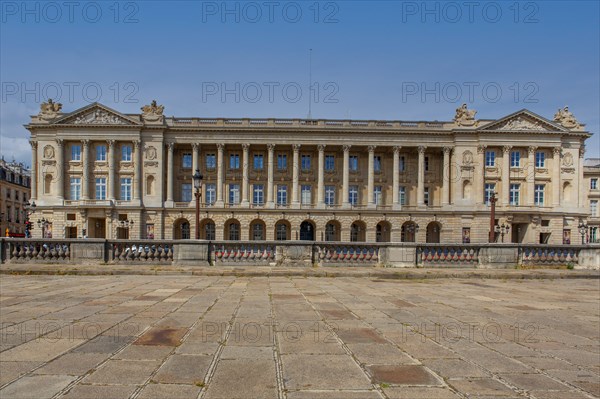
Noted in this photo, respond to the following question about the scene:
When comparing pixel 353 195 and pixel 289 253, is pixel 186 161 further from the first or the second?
pixel 289 253

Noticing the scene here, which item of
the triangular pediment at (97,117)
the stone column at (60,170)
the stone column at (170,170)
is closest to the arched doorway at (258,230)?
the stone column at (170,170)

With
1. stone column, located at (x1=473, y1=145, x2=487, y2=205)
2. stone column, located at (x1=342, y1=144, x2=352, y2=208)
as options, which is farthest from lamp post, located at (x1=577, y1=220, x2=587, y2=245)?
stone column, located at (x1=342, y1=144, x2=352, y2=208)

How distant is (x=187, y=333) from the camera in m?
5.96

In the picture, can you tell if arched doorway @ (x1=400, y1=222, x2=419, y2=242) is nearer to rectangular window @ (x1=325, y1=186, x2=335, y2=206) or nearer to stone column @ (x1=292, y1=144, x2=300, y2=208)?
rectangular window @ (x1=325, y1=186, x2=335, y2=206)

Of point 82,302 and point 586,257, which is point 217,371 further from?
point 586,257

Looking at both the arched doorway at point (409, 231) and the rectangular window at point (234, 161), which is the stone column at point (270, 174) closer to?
the rectangular window at point (234, 161)

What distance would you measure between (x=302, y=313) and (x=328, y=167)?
48.0 m

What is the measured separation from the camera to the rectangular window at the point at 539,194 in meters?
52.1

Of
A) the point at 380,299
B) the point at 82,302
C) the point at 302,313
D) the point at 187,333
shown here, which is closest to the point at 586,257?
the point at 380,299

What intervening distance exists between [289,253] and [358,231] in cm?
3779

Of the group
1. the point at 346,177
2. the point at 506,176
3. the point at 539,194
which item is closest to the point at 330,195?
the point at 346,177

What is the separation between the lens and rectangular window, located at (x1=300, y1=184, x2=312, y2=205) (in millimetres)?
Answer: 54031

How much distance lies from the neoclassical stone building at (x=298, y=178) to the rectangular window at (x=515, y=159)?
0.51 feet

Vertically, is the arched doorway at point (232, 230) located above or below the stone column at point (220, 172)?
below
